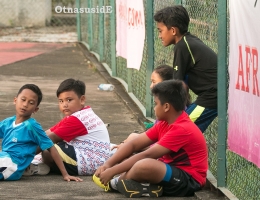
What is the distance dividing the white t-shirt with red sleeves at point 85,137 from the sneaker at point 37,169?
28cm

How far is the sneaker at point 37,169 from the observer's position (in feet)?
20.3

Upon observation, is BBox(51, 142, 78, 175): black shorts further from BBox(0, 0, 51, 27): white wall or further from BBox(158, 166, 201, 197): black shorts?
BBox(0, 0, 51, 27): white wall

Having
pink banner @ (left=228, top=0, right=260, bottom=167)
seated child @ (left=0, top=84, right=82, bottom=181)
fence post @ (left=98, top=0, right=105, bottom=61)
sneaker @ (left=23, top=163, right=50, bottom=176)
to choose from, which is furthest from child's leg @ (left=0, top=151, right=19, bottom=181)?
fence post @ (left=98, top=0, right=105, bottom=61)

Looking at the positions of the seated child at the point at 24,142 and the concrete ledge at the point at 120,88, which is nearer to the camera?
the seated child at the point at 24,142

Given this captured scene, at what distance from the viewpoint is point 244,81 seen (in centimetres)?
473

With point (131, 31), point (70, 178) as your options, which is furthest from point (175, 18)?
point (131, 31)

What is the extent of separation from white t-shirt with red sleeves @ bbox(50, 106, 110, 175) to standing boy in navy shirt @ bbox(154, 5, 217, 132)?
2.58 feet

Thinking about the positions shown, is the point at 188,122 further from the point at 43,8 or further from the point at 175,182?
the point at 43,8

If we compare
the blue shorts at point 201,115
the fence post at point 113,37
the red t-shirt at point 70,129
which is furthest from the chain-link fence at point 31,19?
the blue shorts at point 201,115

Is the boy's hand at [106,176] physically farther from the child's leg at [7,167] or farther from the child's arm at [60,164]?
the child's leg at [7,167]

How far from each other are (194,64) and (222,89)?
71 centimetres

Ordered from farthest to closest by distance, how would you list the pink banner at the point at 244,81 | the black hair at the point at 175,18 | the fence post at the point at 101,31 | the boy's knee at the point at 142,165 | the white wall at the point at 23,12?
the white wall at the point at 23,12, the fence post at the point at 101,31, the black hair at the point at 175,18, the boy's knee at the point at 142,165, the pink banner at the point at 244,81

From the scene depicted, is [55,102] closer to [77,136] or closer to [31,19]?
[77,136]

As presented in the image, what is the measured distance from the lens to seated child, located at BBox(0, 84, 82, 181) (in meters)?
5.87
